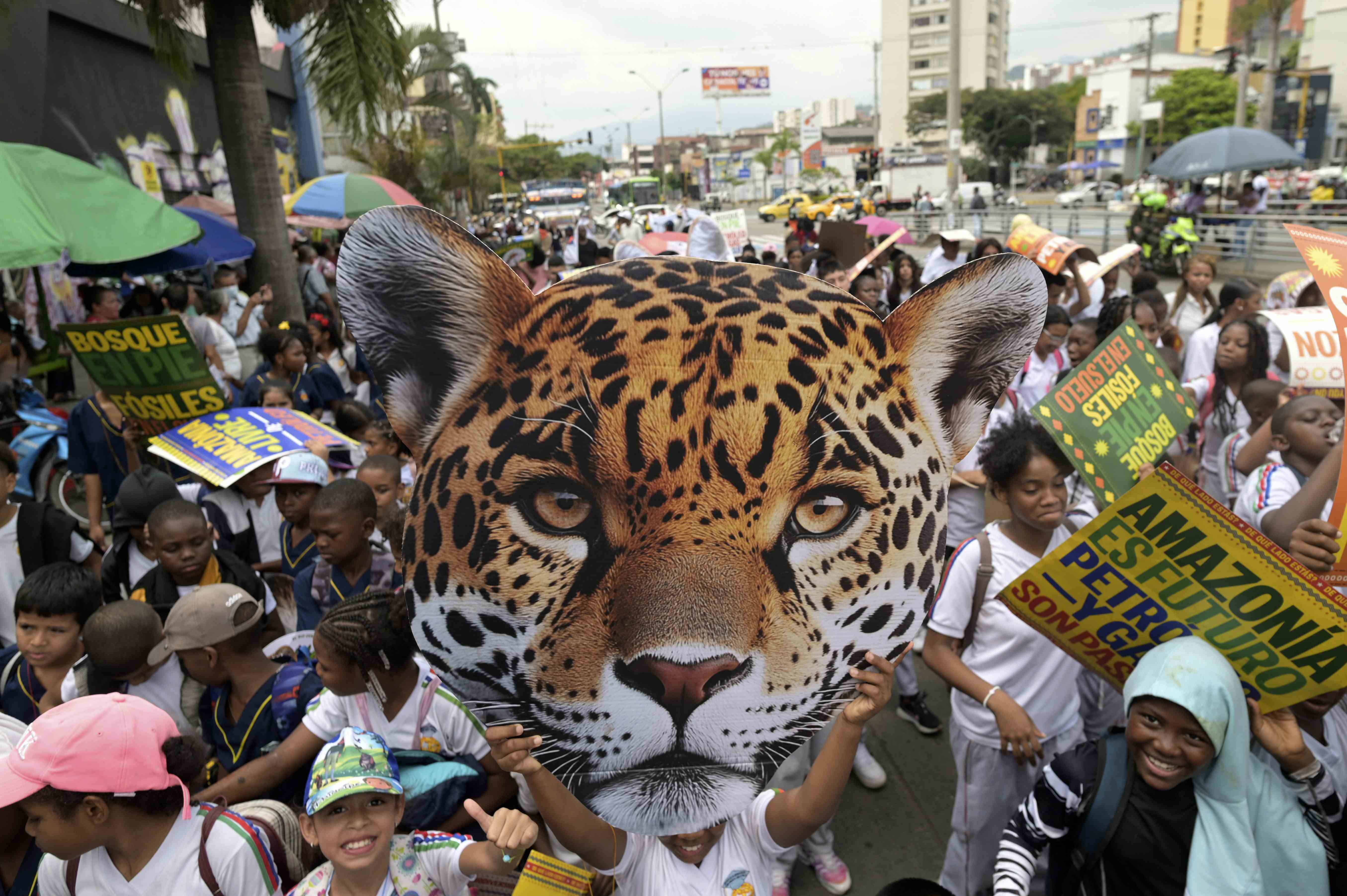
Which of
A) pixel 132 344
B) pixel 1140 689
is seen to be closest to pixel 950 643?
pixel 1140 689

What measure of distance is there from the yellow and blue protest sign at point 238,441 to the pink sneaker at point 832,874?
284cm

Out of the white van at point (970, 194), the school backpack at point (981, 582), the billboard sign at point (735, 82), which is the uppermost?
the billboard sign at point (735, 82)

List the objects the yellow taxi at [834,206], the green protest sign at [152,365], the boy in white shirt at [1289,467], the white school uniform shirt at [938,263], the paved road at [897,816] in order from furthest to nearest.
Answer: the yellow taxi at [834,206] → the white school uniform shirt at [938,263] → the green protest sign at [152,365] → the paved road at [897,816] → the boy in white shirt at [1289,467]

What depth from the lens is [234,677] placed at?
2.67 metres

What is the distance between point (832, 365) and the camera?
145 centimetres

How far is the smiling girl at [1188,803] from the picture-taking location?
1.96 meters

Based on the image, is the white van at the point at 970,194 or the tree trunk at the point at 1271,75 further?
the white van at the point at 970,194

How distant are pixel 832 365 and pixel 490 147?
43372 mm

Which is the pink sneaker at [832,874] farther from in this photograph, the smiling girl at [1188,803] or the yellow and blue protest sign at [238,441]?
the yellow and blue protest sign at [238,441]

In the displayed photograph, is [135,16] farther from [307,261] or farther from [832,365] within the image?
[832,365]

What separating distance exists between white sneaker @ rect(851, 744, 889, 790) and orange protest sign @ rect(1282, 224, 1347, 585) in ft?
6.63

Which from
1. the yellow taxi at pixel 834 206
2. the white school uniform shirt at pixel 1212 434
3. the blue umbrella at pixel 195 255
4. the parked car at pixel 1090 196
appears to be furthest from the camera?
the parked car at pixel 1090 196

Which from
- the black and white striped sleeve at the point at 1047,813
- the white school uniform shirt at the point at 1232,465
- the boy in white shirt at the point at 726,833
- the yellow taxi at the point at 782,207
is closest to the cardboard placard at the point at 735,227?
the white school uniform shirt at the point at 1232,465

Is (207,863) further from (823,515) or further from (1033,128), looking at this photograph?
(1033,128)
